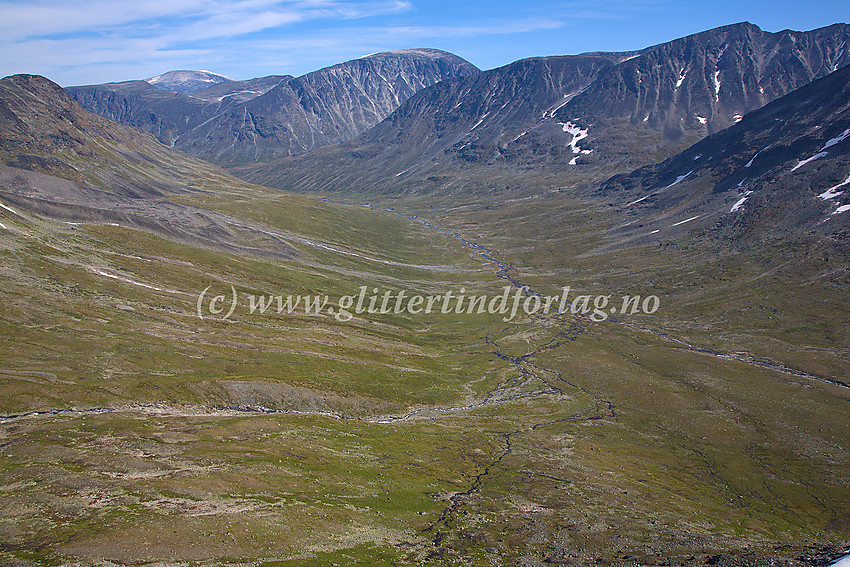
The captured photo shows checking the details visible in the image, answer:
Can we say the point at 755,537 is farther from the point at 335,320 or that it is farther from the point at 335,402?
the point at 335,320

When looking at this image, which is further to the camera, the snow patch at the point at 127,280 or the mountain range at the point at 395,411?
the snow patch at the point at 127,280

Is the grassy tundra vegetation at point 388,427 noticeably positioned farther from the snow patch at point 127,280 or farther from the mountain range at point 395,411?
the snow patch at point 127,280

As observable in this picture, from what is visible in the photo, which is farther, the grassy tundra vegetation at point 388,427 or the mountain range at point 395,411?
the mountain range at point 395,411

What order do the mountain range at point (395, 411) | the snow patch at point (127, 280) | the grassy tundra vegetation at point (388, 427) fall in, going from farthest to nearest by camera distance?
the snow patch at point (127, 280)
the mountain range at point (395, 411)
the grassy tundra vegetation at point (388, 427)

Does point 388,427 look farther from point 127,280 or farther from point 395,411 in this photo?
point 127,280

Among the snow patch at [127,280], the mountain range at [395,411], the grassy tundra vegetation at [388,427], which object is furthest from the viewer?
the snow patch at [127,280]

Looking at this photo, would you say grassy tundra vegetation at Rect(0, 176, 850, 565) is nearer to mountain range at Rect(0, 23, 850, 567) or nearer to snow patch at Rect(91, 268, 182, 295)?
mountain range at Rect(0, 23, 850, 567)

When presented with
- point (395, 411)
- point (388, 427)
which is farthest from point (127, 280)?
point (388, 427)

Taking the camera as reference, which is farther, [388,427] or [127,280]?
[127,280]

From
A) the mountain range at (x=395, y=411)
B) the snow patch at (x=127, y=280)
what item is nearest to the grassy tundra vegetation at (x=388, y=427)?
the mountain range at (x=395, y=411)

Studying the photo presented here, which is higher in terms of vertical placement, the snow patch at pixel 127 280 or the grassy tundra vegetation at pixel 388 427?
the snow patch at pixel 127 280

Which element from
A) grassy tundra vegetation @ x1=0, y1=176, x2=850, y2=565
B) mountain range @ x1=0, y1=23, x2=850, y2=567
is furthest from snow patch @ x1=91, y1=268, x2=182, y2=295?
mountain range @ x1=0, y1=23, x2=850, y2=567
